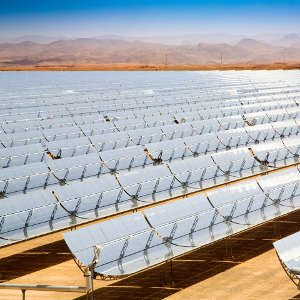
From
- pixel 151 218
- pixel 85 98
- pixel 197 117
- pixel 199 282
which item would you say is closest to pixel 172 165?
pixel 151 218

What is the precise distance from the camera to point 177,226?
7.53 metres

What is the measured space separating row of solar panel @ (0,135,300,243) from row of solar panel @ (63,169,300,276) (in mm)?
1438

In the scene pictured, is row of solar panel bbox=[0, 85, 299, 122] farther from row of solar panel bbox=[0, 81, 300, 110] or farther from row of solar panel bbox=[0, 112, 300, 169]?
row of solar panel bbox=[0, 112, 300, 169]

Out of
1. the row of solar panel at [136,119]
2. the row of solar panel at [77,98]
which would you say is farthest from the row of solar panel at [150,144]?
the row of solar panel at [77,98]

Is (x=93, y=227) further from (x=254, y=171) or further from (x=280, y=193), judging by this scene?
(x=254, y=171)

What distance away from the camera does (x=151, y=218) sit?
7.66m

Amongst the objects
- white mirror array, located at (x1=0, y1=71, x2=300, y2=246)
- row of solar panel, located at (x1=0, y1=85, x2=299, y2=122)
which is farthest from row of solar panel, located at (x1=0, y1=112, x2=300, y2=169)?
row of solar panel, located at (x1=0, y1=85, x2=299, y2=122)

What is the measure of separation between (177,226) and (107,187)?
2528 mm

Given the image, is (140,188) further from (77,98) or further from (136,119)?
(77,98)

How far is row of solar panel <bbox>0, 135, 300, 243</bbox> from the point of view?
809 centimetres

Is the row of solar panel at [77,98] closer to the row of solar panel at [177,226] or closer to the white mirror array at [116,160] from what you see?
the white mirror array at [116,160]

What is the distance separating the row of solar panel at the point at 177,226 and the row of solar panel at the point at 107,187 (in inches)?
56.6

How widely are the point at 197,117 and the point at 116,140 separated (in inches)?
252

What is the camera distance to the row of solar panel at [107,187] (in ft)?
26.5
